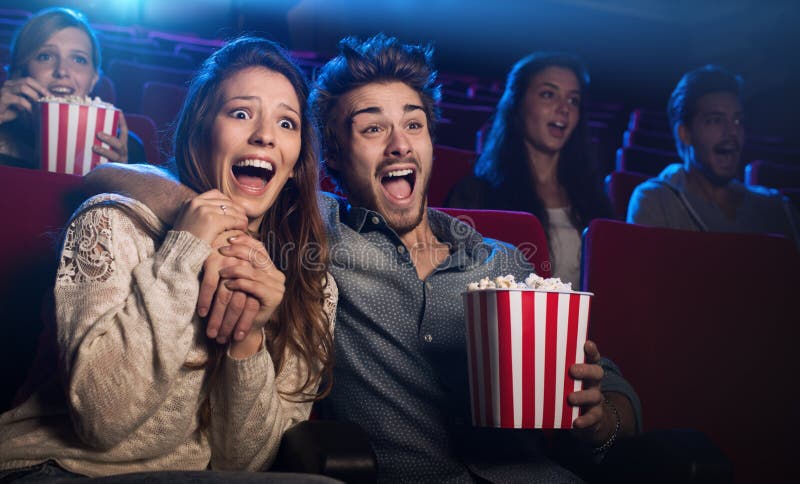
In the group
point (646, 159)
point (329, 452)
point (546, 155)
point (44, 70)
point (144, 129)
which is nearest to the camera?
point (329, 452)

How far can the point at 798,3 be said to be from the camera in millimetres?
4691

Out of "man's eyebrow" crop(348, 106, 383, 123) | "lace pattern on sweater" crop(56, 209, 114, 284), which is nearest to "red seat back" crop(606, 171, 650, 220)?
"man's eyebrow" crop(348, 106, 383, 123)

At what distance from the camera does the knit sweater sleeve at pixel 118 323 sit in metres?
0.85

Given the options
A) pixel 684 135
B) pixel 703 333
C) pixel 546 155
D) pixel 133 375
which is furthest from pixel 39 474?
pixel 684 135

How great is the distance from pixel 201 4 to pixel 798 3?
4.04 m

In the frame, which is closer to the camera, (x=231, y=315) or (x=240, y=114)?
(x=231, y=315)

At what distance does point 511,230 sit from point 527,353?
61 centimetres

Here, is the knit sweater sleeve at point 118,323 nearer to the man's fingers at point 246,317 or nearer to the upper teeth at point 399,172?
the man's fingers at point 246,317

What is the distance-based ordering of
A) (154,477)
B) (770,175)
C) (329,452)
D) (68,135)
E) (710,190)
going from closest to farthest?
(154,477) < (329,452) < (68,135) < (710,190) < (770,175)

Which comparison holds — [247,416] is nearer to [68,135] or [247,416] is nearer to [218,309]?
[218,309]

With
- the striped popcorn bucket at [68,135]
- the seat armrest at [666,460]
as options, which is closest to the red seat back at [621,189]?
the seat armrest at [666,460]

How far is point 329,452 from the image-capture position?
916 mm

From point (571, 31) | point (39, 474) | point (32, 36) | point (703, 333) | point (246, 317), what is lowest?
point (39, 474)

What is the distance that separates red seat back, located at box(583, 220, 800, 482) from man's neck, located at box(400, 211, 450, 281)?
0.34 meters
